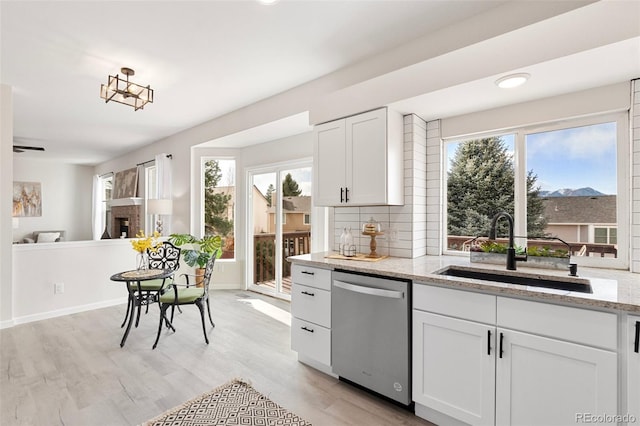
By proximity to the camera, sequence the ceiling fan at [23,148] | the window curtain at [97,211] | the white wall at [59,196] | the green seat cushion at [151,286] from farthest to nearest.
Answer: the window curtain at [97,211] < the white wall at [59,196] < the ceiling fan at [23,148] < the green seat cushion at [151,286]

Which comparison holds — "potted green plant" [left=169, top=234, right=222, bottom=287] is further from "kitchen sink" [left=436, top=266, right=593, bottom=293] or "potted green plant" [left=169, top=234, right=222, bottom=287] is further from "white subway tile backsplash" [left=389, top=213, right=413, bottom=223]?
"kitchen sink" [left=436, top=266, right=593, bottom=293]

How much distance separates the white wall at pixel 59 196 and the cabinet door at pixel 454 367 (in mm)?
9935

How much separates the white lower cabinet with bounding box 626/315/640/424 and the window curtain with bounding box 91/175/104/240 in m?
10.2

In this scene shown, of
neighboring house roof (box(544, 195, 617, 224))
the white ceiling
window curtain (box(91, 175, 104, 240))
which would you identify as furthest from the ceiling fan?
neighboring house roof (box(544, 195, 617, 224))

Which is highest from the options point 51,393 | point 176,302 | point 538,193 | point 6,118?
point 6,118

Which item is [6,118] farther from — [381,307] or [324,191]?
[381,307]

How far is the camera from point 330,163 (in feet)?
9.55

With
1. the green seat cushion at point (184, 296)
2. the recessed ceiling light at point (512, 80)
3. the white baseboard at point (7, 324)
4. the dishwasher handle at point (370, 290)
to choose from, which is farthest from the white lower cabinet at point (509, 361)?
the white baseboard at point (7, 324)

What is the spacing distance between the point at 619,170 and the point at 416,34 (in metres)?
1.69

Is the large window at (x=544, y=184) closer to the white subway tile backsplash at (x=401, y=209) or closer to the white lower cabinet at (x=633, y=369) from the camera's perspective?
the white subway tile backsplash at (x=401, y=209)

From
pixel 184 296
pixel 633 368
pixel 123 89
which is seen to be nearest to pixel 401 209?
pixel 633 368

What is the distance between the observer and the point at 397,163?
8.75 feet

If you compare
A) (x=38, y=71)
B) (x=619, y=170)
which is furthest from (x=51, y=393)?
(x=619, y=170)

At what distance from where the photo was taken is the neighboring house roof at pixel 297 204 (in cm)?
436
